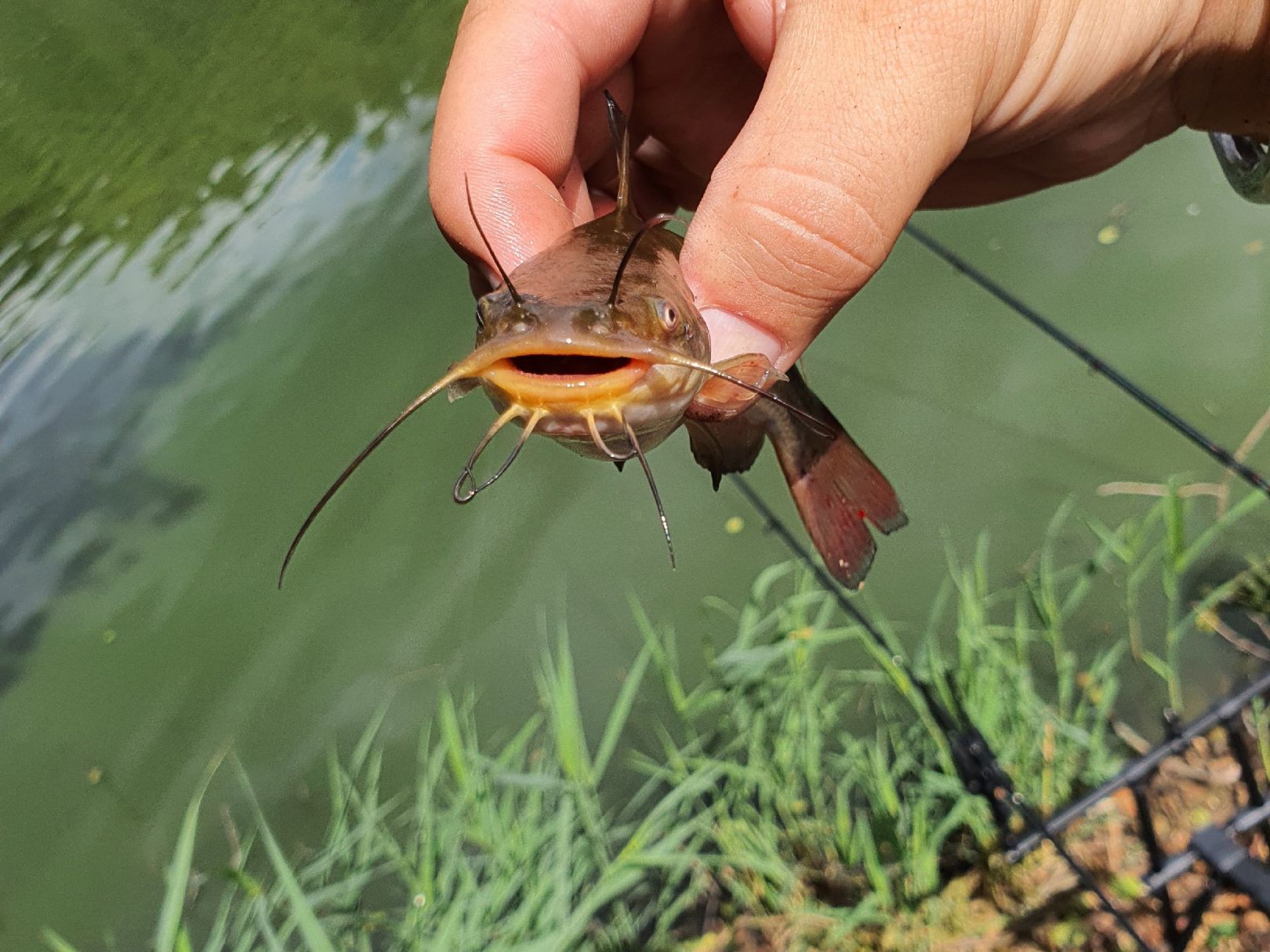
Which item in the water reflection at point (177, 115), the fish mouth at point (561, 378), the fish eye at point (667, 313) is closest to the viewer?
the fish mouth at point (561, 378)

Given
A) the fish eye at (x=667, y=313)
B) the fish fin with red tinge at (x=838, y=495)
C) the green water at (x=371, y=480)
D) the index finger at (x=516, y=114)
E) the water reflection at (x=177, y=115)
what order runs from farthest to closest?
the water reflection at (x=177, y=115) → the green water at (x=371, y=480) → the fish fin with red tinge at (x=838, y=495) → the index finger at (x=516, y=114) → the fish eye at (x=667, y=313)

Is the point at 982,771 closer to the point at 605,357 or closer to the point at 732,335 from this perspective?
the point at 732,335

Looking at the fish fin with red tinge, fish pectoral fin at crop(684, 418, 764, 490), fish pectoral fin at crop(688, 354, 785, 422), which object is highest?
fish pectoral fin at crop(688, 354, 785, 422)

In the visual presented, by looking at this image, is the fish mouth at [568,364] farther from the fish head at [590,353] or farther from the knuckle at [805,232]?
the knuckle at [805,232]

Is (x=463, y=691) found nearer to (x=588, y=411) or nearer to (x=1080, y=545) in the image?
(x=1080, y=545)

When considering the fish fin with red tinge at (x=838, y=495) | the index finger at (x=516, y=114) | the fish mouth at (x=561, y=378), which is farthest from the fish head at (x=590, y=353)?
the fish fin with red tinge at (x=838, y=495)

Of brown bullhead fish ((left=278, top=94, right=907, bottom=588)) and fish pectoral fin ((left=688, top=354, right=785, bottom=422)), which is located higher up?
brown bullhead fish ((left=278, top=94, right=907, bottom=588))

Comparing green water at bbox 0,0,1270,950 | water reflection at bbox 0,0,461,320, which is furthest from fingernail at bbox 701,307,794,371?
water reflection at bbox 0,0,461,320

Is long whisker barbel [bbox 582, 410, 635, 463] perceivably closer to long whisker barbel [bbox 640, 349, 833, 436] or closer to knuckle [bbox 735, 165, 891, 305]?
long whisker barbel [bbox 640, 349, 833, 436]
